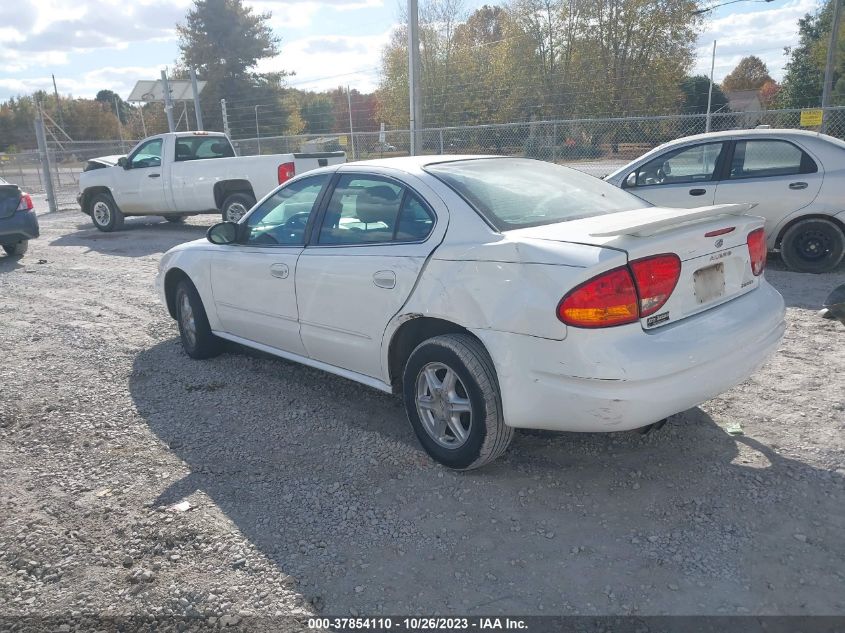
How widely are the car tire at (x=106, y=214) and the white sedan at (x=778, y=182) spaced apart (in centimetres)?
1090

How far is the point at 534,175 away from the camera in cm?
433

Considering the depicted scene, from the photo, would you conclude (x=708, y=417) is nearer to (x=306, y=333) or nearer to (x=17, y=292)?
(x=306, y=333)

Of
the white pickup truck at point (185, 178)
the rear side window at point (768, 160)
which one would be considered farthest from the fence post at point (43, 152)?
the rear side window at point (768, 160)

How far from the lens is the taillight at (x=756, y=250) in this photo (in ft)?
12.4

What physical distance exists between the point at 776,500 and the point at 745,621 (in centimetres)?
93

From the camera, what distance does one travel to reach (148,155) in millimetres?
13836

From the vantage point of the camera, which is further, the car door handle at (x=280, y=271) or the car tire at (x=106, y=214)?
the car tire at (x=106, y=214)

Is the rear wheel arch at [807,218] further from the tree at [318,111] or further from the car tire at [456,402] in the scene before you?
the tree at [318,111]

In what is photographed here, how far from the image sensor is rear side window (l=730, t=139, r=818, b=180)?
7.61 meters

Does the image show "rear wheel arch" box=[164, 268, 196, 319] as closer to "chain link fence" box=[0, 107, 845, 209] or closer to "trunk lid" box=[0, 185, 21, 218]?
"trunk lid" box=[0, 185, 21, 218]

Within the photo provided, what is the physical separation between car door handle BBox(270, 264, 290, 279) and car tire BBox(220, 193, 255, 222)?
8489mm

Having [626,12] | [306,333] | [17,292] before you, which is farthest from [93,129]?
[306,333]

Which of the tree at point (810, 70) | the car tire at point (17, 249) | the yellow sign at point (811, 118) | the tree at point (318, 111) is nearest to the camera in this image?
the yellow sign at point (811, 118)

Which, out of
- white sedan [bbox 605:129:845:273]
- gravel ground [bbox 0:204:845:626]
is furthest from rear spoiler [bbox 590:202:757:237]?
white sedan [bbox 605:129:845:273]
